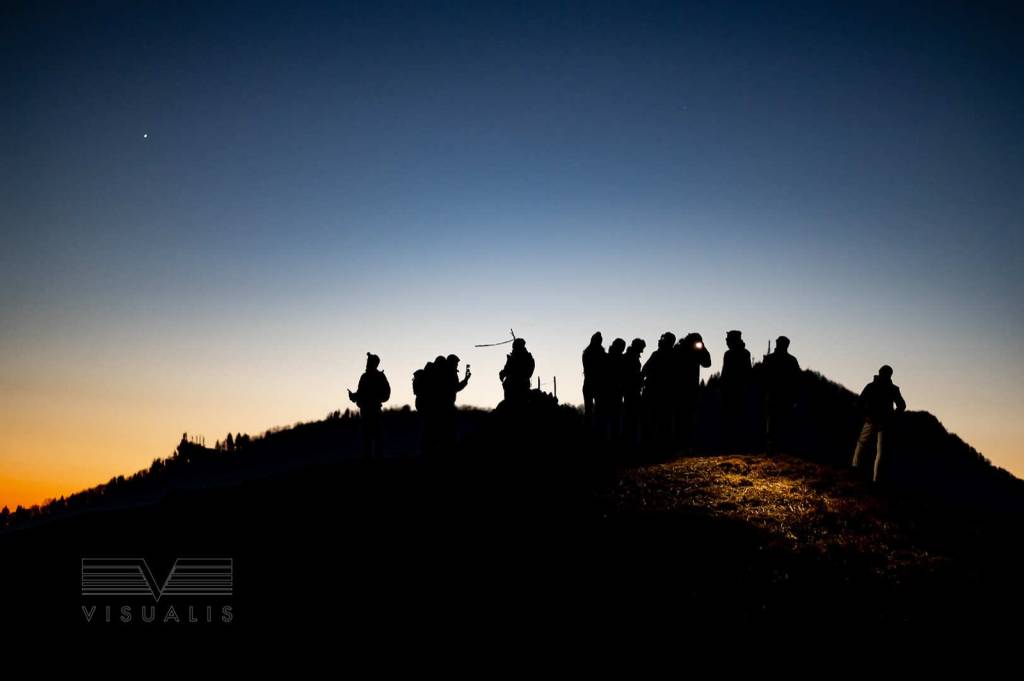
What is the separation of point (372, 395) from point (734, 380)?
33.4ft

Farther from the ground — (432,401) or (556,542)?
(432,401)

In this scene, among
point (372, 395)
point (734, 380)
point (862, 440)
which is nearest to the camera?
point (862, 440)

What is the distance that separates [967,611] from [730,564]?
128 inches

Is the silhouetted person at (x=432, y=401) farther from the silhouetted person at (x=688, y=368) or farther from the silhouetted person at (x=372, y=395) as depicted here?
the silhouetted person at (x=688, y=368)

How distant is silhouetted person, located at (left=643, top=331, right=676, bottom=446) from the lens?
54.7 feet

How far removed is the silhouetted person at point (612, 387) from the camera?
17.4 m

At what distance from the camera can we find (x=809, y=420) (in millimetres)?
60469

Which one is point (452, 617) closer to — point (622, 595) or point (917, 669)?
point (622, 595)

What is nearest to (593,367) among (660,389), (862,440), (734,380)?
(660,389)

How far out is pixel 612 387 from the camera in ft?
57.4

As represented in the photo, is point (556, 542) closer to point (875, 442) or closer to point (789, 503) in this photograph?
point (789, 503)

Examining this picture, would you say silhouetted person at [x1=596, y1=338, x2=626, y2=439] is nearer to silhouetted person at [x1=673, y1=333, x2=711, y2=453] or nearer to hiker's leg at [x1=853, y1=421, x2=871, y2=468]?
silhouetted person at [x1=673, y1=333, x2=711, y2=453]

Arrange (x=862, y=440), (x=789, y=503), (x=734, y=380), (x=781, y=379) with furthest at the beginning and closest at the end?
(x=734, y=380) < (x=781, y=379) < (x=862, y=440) < (x=789, y=503)

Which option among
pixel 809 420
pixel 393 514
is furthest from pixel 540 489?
pixel 809 420
